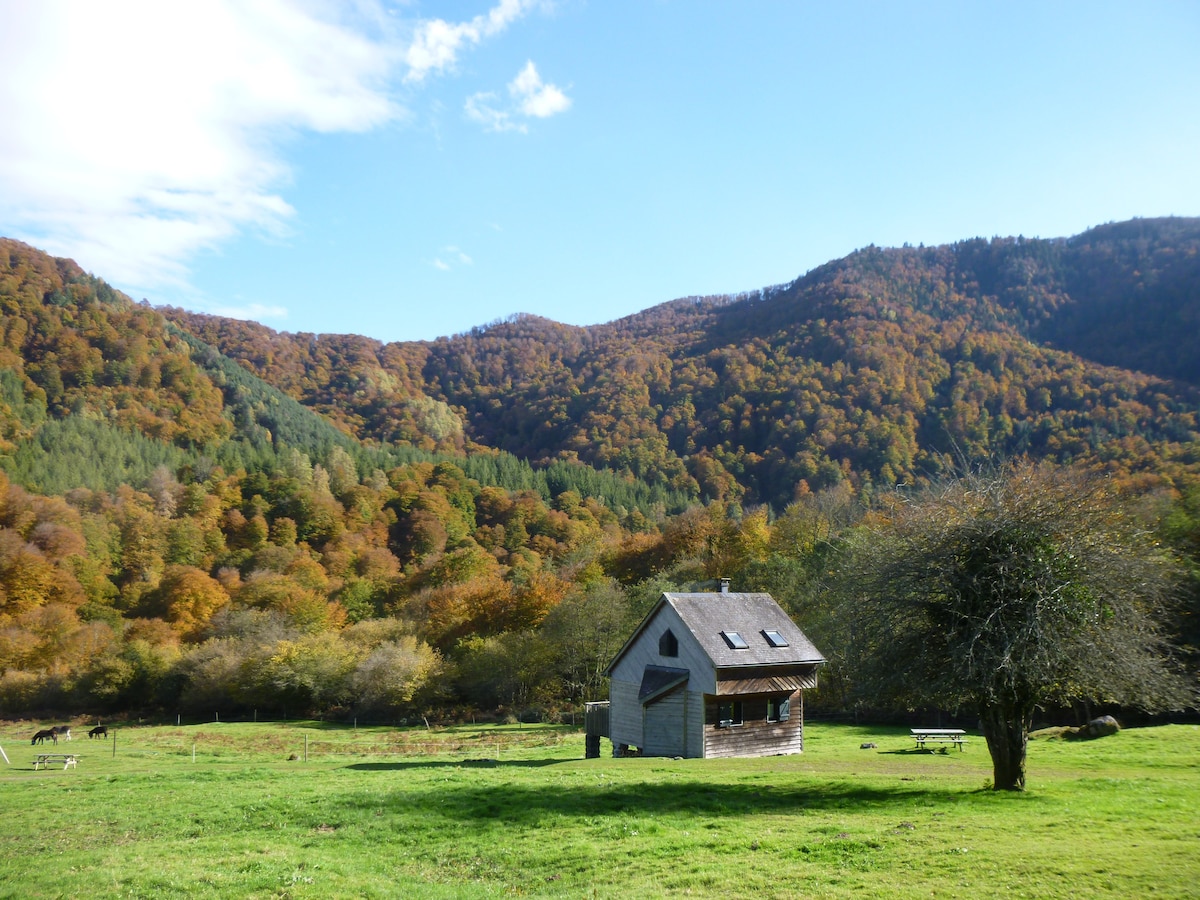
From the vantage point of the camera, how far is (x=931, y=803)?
18.5 metres

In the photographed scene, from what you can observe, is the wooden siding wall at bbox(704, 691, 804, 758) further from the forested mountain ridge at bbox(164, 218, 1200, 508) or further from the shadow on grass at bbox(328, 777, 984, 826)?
the forested mountain ridge at bbox(164, 218, 1200, 508)

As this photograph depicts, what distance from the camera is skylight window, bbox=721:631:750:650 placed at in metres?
33.0

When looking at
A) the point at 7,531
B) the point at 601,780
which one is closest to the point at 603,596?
the point at 601,780

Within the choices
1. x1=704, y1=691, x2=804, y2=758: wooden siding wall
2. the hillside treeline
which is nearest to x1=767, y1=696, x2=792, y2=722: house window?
x1=704, y1=691, x2=804, y2=758: wooden siding wall

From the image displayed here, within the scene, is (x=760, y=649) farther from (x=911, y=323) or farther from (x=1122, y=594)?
(x=911, y=323)

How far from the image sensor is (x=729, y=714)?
32.5 meters

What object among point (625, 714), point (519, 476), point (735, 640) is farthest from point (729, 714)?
point (519, 476)

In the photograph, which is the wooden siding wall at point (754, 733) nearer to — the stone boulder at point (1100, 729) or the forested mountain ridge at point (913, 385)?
the stone boulder at point (1100, 729)

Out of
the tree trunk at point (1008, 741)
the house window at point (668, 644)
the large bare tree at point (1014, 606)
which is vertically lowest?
the tree trunk at point (1008, 741)

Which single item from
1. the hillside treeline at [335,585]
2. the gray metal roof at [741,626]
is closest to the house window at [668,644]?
the gray metal roof at [741,626]

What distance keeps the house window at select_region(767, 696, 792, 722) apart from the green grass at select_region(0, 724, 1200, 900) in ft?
14.6

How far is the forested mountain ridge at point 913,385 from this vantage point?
4633 inches

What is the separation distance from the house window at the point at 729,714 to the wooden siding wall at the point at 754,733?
0.51 feet

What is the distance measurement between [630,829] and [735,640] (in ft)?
55.4
